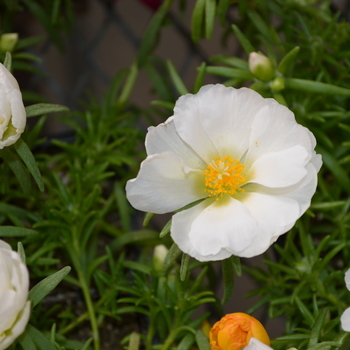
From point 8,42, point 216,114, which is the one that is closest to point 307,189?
point 216,114

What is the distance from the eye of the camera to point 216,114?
0.66 m

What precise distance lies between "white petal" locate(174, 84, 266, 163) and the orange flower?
0.23 metres

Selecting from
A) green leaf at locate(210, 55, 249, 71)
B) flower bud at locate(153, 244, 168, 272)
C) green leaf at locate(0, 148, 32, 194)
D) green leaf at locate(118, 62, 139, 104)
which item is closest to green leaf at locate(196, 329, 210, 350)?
flower bud at locate(153, 244, 168, 272)

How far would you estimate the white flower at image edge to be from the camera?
61cm

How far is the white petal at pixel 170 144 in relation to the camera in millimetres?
640

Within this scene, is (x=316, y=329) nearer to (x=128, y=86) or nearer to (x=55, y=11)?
(x=128, y=86)

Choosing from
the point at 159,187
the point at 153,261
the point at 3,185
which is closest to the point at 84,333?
the point at 153,261

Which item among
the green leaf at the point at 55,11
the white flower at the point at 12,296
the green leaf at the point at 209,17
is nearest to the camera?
the white flower at the point at 12,296

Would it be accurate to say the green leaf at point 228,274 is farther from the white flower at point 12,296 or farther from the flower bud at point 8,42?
the flower bud at point 8,42

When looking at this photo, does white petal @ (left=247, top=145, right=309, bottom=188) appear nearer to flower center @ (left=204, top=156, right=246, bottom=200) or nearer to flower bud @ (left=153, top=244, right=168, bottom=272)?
flower center @ (left=204, top=156, right=246, bottom=200)

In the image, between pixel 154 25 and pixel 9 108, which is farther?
pixel 154 25

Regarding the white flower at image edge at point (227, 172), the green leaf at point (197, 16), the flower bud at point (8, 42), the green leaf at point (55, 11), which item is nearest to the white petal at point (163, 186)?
the white flower at image edge at point (227, 172)

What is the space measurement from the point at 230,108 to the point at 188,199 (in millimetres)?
136

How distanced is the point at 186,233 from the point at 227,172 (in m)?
0.12
